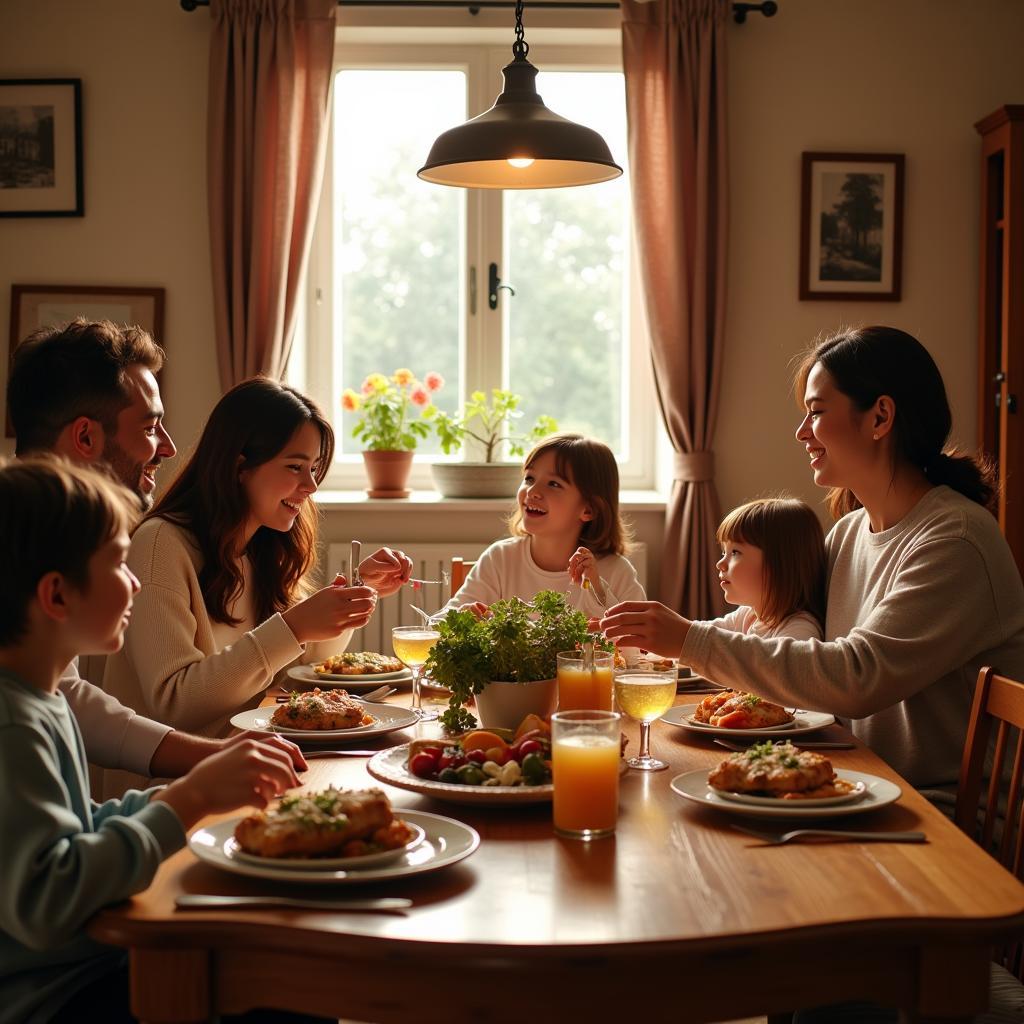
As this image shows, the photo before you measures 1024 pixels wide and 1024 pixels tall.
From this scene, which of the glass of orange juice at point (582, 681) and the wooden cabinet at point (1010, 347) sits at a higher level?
the wooden cabinet at point (1010, 347)

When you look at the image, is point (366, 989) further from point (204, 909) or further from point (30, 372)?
point (30, 372)

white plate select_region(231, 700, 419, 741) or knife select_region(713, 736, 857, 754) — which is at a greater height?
white plate select_region(231, 700, 419, 741)

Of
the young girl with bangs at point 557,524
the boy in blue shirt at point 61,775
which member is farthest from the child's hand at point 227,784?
the young girl with bangs at point 557,524

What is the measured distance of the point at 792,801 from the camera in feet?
4.54

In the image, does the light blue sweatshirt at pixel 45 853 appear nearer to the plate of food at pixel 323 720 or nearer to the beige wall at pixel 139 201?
the plate of food at pixel 323 720

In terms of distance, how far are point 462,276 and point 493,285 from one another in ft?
0.39

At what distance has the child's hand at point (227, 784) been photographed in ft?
4.07

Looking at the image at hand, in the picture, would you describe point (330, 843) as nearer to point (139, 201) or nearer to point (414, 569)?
point (414, 569)

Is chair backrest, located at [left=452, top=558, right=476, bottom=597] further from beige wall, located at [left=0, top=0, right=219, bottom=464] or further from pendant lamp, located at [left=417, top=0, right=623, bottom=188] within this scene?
beige wall, located at [left=0, top=0, right=219, bottom=464]

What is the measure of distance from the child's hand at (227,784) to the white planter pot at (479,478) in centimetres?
286

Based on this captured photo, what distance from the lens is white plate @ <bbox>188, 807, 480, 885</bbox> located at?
1.14 meters

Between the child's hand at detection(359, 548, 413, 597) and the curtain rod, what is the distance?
8.01 ft

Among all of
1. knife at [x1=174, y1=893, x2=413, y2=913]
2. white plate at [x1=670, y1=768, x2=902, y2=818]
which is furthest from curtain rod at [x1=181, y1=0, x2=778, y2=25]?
knife at [x1=174, y1=893, x2=413, y2=913]

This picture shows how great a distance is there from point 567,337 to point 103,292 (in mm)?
1637
